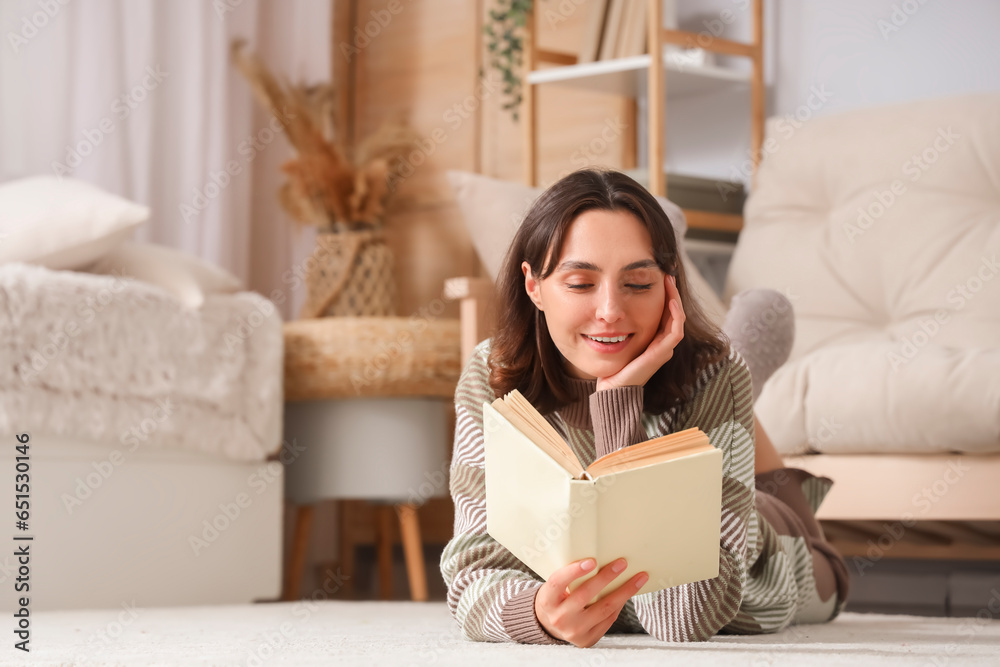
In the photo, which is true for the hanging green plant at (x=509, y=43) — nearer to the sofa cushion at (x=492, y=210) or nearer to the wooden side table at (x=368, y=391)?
the sofa cushion at (x=492, y=210)

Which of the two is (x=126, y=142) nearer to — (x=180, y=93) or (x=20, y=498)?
(x=180, y=93)

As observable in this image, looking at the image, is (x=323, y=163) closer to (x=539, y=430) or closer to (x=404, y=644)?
(x=404, y=644)

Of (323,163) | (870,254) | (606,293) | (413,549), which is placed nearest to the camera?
(606,293)

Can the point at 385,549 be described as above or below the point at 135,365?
below

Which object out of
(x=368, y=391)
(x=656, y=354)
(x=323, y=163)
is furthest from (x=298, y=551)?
(x=656, y=354)

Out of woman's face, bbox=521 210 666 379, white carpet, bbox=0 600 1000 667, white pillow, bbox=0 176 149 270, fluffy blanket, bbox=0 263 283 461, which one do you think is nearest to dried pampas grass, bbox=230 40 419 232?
fluffy blanket, bbox=0 263 283 461

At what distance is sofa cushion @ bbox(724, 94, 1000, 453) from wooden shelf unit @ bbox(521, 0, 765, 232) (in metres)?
0.14

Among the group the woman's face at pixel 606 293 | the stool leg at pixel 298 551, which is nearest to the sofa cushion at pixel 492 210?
the stool leg at pixel 298 551

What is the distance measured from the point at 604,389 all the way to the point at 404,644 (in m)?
0.30

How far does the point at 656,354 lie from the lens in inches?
35.8

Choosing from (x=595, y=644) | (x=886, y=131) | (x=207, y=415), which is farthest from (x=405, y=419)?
(x=595, y=644)

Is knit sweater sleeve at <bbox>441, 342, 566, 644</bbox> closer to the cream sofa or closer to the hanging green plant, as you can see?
the cream sofa

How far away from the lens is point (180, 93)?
2357mm

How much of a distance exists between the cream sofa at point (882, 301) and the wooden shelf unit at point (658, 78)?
15 cm
